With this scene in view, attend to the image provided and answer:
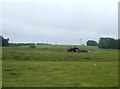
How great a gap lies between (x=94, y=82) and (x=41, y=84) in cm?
378

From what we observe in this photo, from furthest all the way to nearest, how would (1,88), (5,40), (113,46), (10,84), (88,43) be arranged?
(88,43) < (113,46) < (5,40) < (10,84) < (1,88)

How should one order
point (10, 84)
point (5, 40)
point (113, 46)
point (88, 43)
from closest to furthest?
point (10, 84) < point (5, 40) < point (113, 46) < point (88, 43)

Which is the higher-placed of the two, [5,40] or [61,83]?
[5,40]

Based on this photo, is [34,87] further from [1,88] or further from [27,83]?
[1,88]

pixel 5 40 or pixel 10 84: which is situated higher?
pixel 5 40

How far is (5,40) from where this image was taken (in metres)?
79.9

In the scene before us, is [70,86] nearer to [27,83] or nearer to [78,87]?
[78,87]

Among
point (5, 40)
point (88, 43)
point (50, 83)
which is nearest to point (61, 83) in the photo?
point (50, 83)

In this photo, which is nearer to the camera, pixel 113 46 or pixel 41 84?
pixel 41 84

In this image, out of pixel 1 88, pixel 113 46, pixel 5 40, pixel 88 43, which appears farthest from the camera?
pixel 88 43

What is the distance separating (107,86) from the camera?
9.51 meters

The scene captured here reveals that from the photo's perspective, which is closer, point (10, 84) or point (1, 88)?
point (1, 88)

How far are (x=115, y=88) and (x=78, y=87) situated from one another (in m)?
2.34

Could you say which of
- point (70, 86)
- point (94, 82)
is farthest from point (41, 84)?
point (94, 82)
